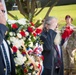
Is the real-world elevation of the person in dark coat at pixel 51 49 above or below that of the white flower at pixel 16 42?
below

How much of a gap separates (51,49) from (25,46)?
65 cm

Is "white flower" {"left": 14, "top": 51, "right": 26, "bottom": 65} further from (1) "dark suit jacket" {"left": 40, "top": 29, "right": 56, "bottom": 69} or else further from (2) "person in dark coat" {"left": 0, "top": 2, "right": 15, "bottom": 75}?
(1) "dark suit jacket" {"left": 40, "top": 29, "right": 56, "bottom": 69}

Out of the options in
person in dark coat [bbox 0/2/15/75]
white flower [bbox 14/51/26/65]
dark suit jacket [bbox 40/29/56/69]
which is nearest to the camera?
person in dark coat [bbox 0/2/15/75]

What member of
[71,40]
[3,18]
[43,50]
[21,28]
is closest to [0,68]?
[3,18]

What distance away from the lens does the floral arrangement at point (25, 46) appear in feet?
12.6

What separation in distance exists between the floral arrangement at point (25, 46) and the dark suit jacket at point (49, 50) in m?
0.27

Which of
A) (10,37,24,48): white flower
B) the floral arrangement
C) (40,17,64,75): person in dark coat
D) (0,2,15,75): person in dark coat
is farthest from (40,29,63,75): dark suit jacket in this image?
(0,2,15,75): person in dark coat

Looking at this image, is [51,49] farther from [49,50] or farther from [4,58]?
[4,58]

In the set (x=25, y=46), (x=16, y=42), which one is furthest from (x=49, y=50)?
(x=16, y=42)

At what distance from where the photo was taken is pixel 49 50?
4500 millimetres

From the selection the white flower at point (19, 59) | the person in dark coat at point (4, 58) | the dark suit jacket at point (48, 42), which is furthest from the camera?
the dark suit jacket at point (48, 42)

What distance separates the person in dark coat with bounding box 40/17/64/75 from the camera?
444cm

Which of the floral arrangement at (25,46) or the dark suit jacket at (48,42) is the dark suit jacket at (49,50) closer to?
the dark suit jacket at (48,42)

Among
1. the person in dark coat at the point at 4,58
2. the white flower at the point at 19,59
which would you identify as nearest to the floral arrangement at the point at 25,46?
the white flower at the point at 19,59
